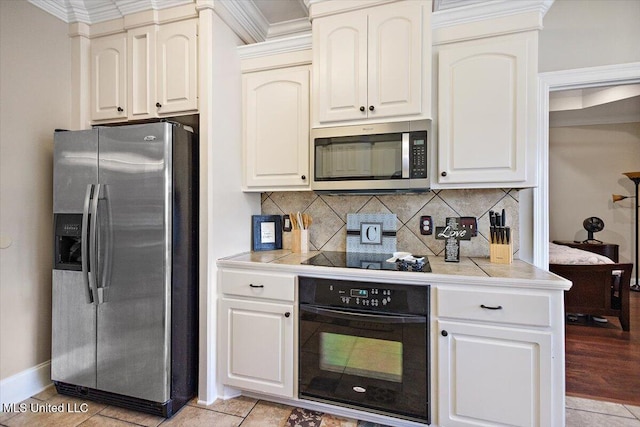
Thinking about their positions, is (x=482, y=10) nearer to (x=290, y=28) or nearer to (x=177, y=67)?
(x=290, y=28)

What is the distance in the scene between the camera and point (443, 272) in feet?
5.16

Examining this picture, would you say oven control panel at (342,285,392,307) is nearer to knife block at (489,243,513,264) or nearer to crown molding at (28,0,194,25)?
knife block at (489,243,513,264)

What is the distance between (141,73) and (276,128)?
3.15ft

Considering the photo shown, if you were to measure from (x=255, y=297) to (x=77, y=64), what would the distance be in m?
2.07

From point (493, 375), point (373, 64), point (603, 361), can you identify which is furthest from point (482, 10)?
point (603, 361)

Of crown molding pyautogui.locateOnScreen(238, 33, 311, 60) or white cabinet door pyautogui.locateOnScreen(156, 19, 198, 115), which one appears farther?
crown molding pyautogui.locateOnScreen(238, 33, 311, 60)

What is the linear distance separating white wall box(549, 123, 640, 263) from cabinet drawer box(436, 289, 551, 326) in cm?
492

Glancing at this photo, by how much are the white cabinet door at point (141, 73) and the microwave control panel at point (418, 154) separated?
5.50ft

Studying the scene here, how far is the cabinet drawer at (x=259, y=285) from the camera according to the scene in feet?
5.84

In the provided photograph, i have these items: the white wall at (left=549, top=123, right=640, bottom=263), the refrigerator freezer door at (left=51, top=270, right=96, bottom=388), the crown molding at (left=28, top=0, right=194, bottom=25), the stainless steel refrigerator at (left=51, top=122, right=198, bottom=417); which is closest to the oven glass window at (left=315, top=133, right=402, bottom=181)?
the stainless steel refrigerator at (left=51, top=122, right=198, bottom=417)

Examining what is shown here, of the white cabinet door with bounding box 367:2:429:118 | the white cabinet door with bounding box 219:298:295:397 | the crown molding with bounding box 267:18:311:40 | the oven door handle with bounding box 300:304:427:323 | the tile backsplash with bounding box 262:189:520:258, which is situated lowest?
the white cabinet door with bounding box 219:298:295:397

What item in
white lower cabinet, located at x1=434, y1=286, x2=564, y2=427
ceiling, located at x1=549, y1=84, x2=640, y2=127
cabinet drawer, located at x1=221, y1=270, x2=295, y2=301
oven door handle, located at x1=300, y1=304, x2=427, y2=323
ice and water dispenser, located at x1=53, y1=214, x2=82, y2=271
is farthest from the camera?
ceiling, located at x1=549, y1=84, x2=640, y2=127

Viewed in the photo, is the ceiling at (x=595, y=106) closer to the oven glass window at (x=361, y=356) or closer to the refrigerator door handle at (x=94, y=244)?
the oven glass window at (x=361, y=356)

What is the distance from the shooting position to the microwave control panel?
1.77 m
